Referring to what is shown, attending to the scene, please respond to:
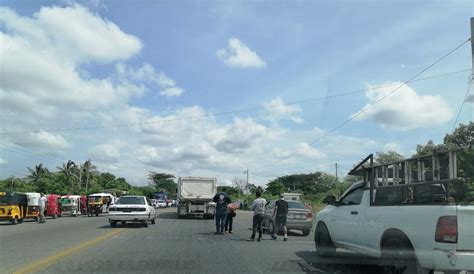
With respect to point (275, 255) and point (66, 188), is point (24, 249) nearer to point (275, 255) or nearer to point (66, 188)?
point (275, 255)

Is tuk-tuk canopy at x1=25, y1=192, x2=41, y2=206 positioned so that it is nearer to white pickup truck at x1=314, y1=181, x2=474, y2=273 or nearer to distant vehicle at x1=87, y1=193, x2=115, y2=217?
distant vehicle at x1=87, y1=193, x2=115, y2=217

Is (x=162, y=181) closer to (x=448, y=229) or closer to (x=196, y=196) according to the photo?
(x=196, y=196)

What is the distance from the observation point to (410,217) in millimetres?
8484

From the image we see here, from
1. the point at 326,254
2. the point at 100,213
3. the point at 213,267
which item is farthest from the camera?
the point at 100,213

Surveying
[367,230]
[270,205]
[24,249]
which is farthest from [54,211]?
[367,230]

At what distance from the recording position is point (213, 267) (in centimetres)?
1072

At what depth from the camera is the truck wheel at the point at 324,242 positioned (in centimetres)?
1247

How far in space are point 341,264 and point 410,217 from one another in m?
3.57

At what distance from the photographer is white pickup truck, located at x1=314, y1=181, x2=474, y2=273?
7.65m

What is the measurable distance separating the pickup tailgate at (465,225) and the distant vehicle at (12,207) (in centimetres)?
2693

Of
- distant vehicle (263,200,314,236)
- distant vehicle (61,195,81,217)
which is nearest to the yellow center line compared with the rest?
distant vehicle (263,200,314,236)

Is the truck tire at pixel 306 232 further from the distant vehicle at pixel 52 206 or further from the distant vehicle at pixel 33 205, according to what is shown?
the distant vehicle at pixel 52 206

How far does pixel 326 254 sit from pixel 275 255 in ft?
4.07

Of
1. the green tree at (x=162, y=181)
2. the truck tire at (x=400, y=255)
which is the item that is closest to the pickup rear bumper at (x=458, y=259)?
the truck tire at (x=400, y=255)
